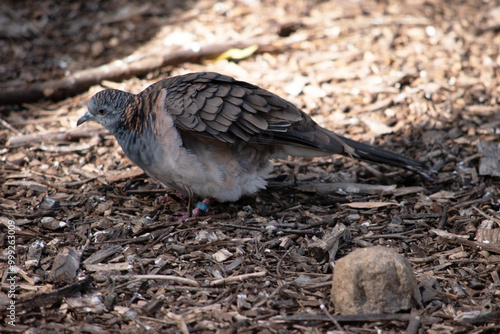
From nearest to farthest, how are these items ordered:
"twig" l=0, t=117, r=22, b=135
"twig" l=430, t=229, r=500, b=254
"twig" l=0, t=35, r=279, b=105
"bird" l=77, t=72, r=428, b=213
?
"twig" l=430, t=229, r=500, b=254
"bird" l=77, t=72, r=428, b=213
"twig" l=0, t=117, r=22, b=135
"twig" l=0, t=35, r=279, b=105

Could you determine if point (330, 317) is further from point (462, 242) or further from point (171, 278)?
point (462, 242)

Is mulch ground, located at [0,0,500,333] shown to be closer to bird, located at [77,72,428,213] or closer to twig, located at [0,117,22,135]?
twig, located at [0,117,22,135]

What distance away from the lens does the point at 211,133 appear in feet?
12.4

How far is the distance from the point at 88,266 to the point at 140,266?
0.36 metres

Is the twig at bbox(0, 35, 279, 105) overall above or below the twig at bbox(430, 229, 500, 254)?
above

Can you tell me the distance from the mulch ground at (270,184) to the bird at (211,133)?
1.04 feet

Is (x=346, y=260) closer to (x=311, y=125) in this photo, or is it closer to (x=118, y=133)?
(x=311, y=125)

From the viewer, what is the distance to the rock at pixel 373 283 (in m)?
2.89

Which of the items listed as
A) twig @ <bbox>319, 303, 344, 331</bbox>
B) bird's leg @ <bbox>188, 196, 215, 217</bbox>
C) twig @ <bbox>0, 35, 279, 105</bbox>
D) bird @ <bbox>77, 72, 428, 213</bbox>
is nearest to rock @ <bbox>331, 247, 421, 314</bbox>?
twig @ <bbox>319, 303, 344, 331</bbox>

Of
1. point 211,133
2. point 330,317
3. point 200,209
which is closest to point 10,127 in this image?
point 200,209

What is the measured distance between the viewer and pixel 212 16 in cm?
741

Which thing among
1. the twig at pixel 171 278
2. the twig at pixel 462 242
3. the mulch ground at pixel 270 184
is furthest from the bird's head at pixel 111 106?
the twig at pixel 462 242

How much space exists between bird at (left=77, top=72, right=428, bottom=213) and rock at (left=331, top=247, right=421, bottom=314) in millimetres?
1355

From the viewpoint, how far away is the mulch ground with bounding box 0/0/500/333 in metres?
3.08
